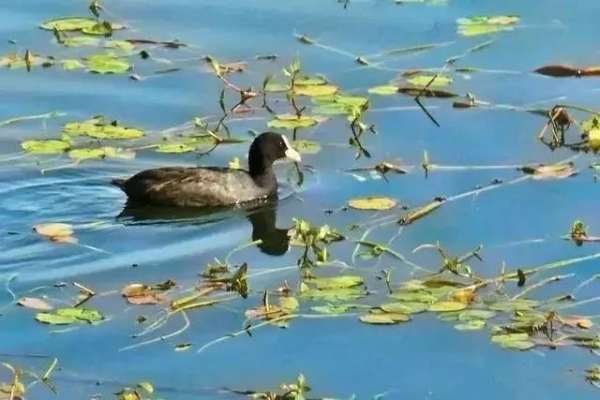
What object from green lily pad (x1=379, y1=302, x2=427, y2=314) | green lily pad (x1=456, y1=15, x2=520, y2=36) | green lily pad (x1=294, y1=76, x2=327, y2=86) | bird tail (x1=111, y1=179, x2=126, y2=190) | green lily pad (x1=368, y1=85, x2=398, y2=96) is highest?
green lily pad (x1=456, y1=15, x2=520, y2=36)

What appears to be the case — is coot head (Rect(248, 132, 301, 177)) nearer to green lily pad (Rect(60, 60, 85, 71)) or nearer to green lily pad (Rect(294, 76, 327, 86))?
green lily pad (Rect(294, 76, 327, 86))

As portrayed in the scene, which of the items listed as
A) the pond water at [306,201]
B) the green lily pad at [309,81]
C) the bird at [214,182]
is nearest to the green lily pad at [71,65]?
the pond water at [306,201]

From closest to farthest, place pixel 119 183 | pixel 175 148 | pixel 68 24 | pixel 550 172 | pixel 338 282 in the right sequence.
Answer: pixel 338 282
pixel 119 183
pixel 550 172
pixel 175 148
pixel 68 24

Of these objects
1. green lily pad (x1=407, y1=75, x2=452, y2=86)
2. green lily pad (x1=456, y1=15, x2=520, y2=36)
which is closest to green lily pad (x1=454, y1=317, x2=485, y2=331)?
green lily pad (x1=407, y1=75, x2=452, y2=86)

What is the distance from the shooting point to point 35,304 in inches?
361

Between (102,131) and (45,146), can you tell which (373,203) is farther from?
(45,146)

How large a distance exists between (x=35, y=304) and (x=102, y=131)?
8.18 feet

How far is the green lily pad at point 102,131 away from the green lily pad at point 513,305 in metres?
3.17

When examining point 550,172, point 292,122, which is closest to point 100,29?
point 292,122

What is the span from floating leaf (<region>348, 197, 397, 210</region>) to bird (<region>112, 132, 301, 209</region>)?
680 mm

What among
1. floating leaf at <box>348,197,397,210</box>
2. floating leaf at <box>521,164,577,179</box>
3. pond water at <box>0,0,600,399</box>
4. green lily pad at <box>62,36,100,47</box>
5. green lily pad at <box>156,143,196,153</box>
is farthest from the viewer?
green lily pad at <box>62,36,100,47</box>

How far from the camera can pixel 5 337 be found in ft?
28.9

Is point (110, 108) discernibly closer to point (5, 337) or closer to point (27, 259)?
point (27, 259)

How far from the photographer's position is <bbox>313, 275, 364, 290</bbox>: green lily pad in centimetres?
932
